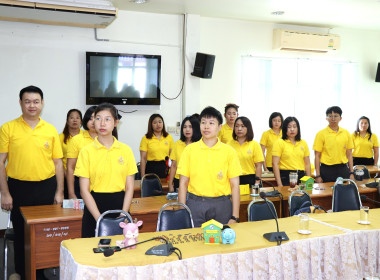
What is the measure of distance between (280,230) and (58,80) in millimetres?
4510

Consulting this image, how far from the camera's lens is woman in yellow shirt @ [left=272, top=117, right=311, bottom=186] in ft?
19.4

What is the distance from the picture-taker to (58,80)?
21.9ft

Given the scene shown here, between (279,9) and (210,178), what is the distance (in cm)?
437

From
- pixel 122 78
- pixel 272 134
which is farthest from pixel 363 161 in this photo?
pixel 122 78

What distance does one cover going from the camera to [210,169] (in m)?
3.77

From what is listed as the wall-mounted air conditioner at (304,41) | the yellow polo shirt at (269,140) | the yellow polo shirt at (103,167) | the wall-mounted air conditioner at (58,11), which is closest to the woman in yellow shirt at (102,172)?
the yellow polo shirt at (103,167)

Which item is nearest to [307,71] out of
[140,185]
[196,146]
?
[140,185]

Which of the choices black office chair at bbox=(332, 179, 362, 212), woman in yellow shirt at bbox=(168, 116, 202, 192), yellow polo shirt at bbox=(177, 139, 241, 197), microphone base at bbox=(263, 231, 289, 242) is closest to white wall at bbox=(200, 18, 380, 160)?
woman in yellow shirt at bbox=(168, 116, 202, 192)

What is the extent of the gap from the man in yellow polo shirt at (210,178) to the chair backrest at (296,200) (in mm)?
894

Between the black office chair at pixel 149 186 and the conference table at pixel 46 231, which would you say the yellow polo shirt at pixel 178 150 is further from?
the conference table at pixel 46 231

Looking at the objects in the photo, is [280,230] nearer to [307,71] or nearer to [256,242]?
[256,242]

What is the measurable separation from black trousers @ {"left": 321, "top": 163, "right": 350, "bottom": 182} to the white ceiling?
8.07 feet

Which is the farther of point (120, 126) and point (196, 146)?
point (120, 126)

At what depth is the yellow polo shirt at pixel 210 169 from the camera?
377cm
